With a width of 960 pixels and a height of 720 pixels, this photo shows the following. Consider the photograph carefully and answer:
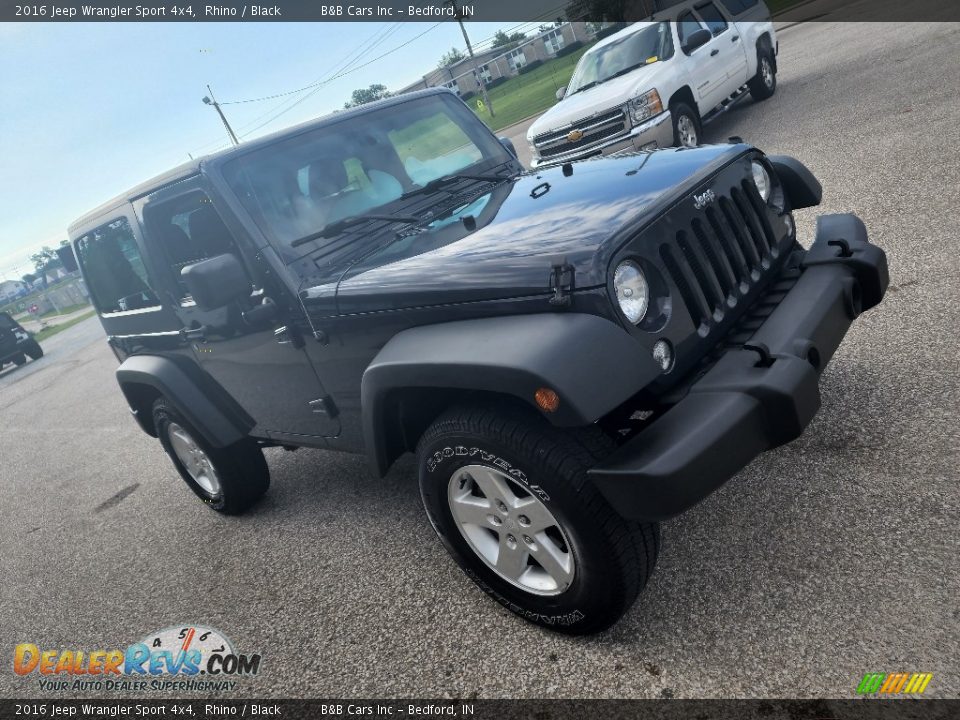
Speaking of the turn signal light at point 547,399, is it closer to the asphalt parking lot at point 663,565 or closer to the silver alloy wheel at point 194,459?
the asphalt parking lot at point 663,565

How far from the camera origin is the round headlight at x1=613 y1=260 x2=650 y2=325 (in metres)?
2.17

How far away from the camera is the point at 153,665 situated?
10.5 ft

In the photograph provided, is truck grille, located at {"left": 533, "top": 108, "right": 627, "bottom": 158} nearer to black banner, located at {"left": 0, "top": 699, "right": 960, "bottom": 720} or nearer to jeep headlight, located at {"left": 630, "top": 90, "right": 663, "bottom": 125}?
jeep headlight, located at {"left": 630, "top": 90, "right": 663, "bottom": 125}

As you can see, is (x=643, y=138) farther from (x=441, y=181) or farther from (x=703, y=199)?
(x=703, y=199)

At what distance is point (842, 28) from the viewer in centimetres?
1477

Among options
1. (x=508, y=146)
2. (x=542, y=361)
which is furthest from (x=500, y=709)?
(x=508, y=146)

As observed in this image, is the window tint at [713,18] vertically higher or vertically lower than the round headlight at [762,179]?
higher

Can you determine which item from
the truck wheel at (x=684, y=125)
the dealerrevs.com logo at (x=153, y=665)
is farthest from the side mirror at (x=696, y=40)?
the dealerrevs.com logo at (x=153, y=665)

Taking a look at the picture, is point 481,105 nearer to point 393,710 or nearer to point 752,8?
point 752,8

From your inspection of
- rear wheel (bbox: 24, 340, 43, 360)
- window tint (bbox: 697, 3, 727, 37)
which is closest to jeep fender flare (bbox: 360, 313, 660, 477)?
window tint (bbox: 697, 3, 727, 37)

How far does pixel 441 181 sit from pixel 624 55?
7.24 metres

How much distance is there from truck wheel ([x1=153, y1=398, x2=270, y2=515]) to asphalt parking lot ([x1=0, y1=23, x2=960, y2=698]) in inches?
7.6

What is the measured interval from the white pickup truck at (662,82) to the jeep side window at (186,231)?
179 inches

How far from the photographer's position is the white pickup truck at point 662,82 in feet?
26.4
